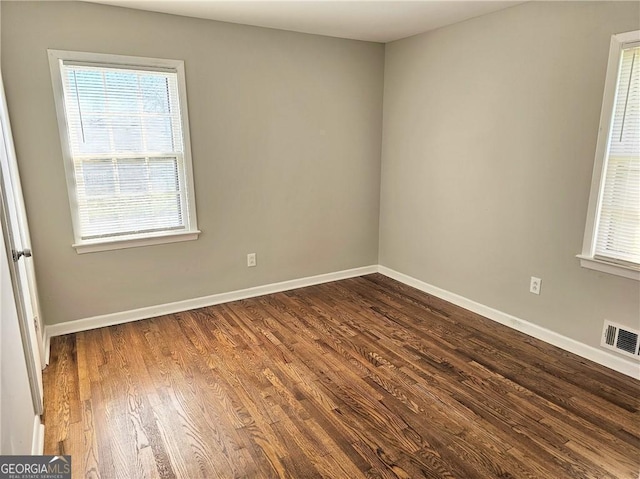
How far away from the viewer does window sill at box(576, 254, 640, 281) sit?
2.49 metres

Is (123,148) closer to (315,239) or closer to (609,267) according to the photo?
(315,239)

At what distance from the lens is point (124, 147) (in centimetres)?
314

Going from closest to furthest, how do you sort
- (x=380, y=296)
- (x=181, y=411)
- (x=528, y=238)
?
(x=181, y=411)
(x=528, y=238)
(x=380, y=296)

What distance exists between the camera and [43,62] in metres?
2.78

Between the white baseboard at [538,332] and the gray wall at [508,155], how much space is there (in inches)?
2.2

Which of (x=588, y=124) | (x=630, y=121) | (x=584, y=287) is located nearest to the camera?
(x=630, y=121)

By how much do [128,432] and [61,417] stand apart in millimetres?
426

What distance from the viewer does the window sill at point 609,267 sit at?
2.49 m

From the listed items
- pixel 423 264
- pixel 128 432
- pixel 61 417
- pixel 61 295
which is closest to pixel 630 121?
pixel 423 264

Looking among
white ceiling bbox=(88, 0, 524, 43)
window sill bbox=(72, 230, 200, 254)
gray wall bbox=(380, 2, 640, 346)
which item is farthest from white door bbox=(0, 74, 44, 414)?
gray wall bbox=(380, 2, 640, 346)

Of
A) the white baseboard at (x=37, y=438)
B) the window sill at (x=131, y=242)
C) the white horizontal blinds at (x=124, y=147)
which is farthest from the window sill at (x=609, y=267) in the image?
the white baseboard at (x=37, y=438)

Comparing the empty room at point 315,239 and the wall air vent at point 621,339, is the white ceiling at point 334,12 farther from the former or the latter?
the wall air vent at point 621,339

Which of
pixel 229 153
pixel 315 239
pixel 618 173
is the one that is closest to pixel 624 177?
pixel 618 173

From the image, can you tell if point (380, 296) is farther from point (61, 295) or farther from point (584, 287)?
point (61, 295)
